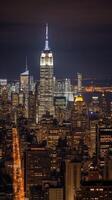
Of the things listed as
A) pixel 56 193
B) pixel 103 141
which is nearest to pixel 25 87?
pixel 103 141

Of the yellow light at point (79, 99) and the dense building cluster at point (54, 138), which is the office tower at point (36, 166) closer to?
the dense building cluster at point (54, 138)

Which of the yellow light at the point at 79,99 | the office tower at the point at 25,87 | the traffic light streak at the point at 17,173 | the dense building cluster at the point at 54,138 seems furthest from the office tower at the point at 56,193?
the yellow light at the point at 79,99

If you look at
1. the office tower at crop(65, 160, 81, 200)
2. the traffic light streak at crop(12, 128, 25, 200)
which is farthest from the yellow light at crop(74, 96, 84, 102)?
the office tower at crop(65, 160, 81, 200)

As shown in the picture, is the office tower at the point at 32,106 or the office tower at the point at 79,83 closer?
the office tower at the point at 79,83

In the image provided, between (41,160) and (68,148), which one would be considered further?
(68,148)

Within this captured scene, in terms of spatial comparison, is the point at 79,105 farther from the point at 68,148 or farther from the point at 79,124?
the point at 68,148

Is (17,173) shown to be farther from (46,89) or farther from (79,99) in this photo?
(46,89)

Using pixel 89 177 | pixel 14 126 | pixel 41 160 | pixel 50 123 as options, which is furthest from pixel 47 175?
pixel 50 123
